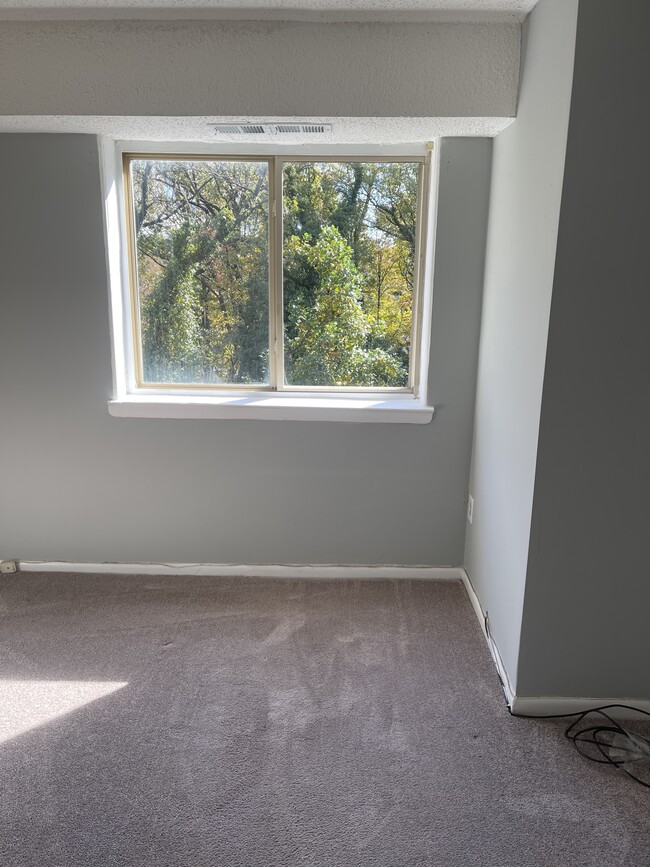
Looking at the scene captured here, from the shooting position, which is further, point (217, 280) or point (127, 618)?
point (217, 280)

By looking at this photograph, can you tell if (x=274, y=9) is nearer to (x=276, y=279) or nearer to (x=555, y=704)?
(x=276, y=279)

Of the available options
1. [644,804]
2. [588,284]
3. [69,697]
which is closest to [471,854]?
[644,804]

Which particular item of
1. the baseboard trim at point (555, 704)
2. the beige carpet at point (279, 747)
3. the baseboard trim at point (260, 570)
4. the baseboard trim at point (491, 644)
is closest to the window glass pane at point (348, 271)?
the baseboard trim at point (260, 570)

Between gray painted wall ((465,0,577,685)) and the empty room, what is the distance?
0.02 meters

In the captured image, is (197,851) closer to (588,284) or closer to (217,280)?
(588,284)

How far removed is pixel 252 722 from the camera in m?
1.99

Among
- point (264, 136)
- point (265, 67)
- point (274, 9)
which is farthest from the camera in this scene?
point (264, 136)

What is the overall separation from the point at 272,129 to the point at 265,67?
0.24m

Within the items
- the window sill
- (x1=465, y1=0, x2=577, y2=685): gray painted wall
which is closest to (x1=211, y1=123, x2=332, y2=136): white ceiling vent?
(x1=465, y1=0, x2=577, y2=685): gray painted wall

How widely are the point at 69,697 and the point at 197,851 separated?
2.65 feet

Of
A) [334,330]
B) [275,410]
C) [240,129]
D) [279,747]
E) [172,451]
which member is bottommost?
[279,747]

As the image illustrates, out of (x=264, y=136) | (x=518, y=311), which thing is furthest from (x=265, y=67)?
(x=518, y=311)

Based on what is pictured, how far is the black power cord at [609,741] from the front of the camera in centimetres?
183

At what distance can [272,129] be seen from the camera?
234 centimetres
